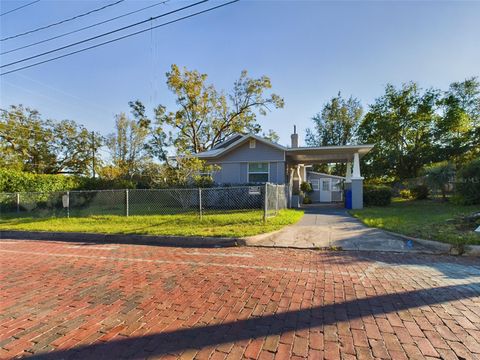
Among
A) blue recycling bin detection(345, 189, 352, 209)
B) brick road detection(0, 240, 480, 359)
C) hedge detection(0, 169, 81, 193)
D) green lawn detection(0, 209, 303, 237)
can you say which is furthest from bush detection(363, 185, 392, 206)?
hedge detection(0, 169, 81, 193)

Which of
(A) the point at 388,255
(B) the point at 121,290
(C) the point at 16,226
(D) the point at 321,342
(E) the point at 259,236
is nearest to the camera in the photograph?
(D) the point at 321,342

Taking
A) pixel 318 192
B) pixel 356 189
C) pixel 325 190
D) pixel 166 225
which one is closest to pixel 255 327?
pixel 166 225

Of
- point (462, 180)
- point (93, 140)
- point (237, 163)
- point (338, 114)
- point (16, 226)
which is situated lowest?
point (16, 226)

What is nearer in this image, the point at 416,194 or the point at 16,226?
the point at 16,226

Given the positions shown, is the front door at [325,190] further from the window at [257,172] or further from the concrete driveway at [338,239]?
the concrete driveway at [338,239]

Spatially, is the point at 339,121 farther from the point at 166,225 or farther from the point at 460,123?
the point at 166,225

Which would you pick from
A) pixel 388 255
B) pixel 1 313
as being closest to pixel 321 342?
pixel 1 313

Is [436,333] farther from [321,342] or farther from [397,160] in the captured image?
[397,160]

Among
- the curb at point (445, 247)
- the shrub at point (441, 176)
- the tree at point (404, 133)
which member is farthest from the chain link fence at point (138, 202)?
the tree at point (404, 133)

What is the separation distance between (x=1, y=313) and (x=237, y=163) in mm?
13772

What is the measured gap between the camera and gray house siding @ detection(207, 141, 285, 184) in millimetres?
15841

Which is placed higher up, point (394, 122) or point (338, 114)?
point (338, 114)

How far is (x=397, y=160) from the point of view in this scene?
85.0ft

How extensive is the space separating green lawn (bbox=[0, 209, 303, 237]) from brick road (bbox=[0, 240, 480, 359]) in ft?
7.91
